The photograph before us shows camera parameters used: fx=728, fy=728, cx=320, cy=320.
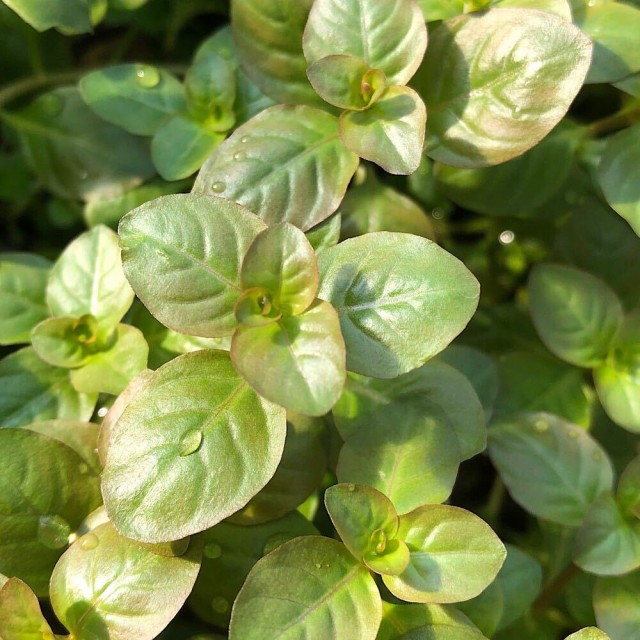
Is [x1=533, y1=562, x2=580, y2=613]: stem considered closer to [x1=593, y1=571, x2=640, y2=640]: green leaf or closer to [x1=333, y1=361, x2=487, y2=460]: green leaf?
[x1=593, y1=571, x2=640, y2=640]: green leaf

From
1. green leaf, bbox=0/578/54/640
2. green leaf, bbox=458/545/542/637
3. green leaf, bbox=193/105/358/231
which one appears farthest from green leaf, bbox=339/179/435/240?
green leaf, bbox=0/578/54/640

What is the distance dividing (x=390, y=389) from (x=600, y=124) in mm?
581

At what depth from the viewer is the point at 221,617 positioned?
90cm

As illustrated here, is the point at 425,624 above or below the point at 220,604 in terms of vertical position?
above

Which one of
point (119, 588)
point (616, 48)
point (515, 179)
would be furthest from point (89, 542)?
point (616, 48)

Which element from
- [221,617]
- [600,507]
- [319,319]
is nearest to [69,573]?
[221,617]

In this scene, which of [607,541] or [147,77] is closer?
[607,541]

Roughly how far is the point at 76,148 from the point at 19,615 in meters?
0.74

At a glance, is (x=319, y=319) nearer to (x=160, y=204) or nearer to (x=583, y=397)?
(x=160, y=204)

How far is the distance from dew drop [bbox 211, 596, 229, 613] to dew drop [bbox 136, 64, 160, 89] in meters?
0.72

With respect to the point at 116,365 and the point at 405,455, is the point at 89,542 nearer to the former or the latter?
the point at 116,365

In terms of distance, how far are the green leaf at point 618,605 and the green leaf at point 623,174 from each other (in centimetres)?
44

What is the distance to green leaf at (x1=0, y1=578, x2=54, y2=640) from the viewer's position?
0.73 metres

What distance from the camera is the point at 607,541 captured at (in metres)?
→ 0.88
